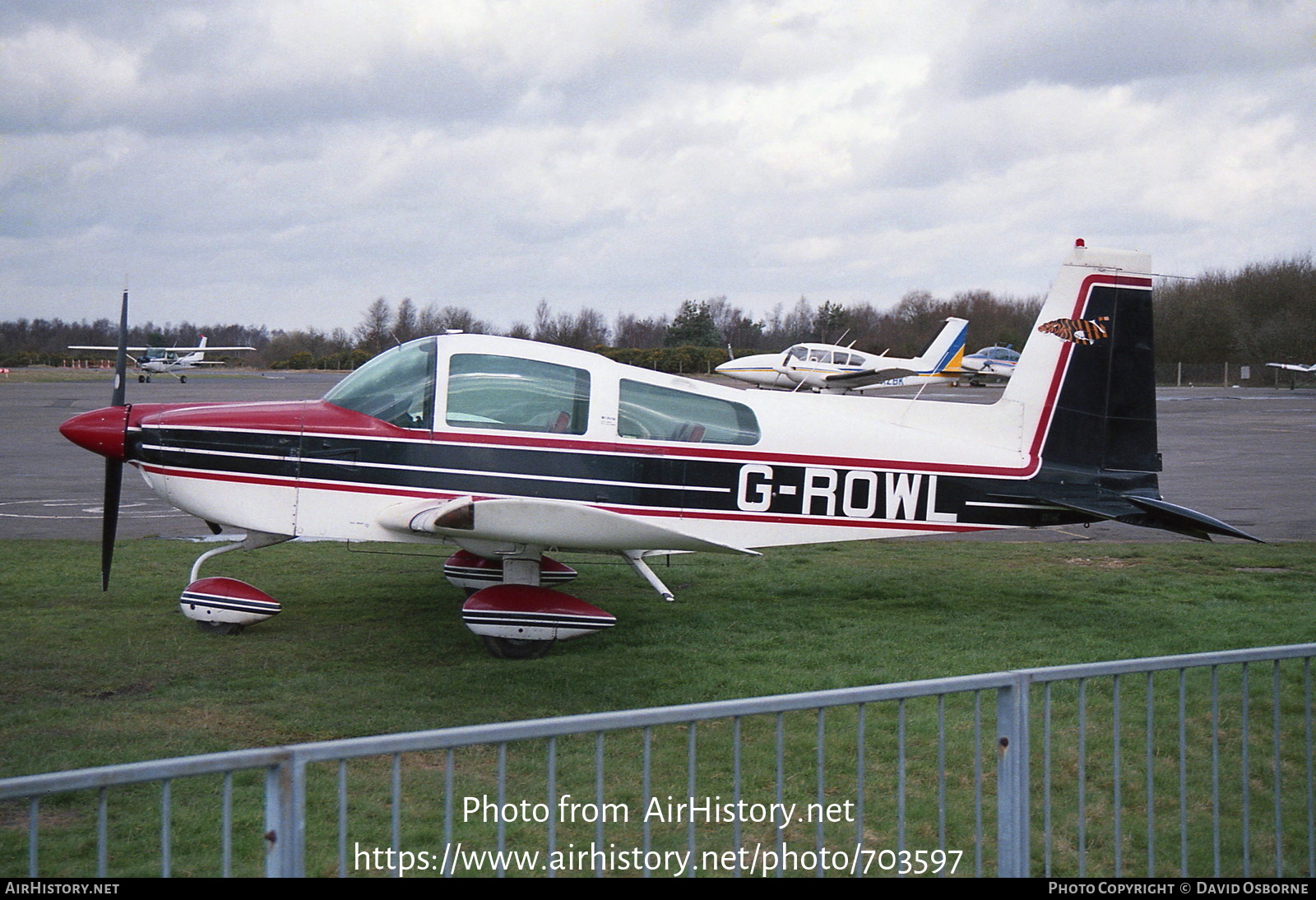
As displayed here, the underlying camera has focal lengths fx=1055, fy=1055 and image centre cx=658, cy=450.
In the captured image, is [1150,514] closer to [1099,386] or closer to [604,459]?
[1099,386]

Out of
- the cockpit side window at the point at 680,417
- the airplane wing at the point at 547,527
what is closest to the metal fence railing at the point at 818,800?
the airplane wing at the point at 547,527

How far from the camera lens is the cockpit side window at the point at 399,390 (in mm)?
7531

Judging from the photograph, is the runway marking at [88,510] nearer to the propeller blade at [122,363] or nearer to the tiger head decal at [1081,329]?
the propeller blade at [122,363]

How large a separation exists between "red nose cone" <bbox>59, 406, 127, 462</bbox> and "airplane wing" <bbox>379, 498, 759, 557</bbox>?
7.33ft

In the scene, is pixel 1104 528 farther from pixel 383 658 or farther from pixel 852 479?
pixel 383 658

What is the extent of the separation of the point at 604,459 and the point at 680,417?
0.68m

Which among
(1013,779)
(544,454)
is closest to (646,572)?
(544,454)

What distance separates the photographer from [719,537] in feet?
25.9

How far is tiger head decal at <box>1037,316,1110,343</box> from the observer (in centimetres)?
846

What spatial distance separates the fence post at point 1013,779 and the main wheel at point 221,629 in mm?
6083

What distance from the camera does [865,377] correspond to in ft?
129

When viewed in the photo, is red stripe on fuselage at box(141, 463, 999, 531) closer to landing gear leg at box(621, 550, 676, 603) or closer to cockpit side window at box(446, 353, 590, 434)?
landing gear leg at box(621, 550, 676, 603)
